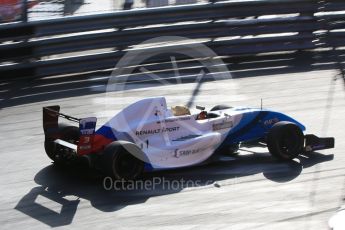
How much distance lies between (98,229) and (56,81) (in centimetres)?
672

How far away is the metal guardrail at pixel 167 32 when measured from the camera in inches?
518

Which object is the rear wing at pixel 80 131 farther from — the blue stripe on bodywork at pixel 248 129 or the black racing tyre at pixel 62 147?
the blue stripe on bodywork at pixel 248 129

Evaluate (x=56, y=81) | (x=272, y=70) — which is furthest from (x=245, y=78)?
(x=56, y=81)

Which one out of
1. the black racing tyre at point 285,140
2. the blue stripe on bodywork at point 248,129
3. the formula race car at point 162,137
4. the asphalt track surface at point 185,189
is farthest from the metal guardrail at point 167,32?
the black racing tyre at point 285,140

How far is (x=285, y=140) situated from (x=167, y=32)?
18.4 feet

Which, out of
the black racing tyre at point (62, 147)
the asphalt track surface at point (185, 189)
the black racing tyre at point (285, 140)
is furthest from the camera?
the black racing tyre at point (285, 140)

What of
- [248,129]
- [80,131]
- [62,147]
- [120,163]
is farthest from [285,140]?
[62,147]

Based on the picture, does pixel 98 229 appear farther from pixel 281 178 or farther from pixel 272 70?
pixel 272 70

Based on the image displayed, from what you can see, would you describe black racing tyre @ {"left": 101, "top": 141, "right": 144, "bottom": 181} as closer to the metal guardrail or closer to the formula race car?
the formula race car

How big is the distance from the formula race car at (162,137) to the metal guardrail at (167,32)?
4.43m

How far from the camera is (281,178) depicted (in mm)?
8664

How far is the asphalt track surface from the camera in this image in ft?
24.2

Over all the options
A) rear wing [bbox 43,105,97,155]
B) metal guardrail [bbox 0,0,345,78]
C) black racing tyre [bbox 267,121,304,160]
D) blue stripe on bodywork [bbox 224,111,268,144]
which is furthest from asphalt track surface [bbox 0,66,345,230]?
metal guardrail [bbox 0,0,345,78]

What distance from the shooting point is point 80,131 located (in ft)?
27.3
